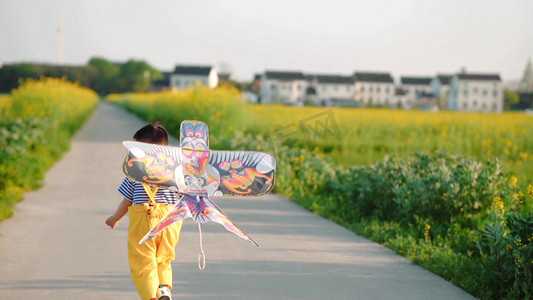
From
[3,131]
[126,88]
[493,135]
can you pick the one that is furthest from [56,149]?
[126,88]

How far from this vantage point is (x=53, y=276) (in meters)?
5.80

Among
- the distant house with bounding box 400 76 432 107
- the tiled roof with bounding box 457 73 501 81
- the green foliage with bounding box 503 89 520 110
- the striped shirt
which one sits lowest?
the striped shirt

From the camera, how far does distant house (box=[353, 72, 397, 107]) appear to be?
125750mm

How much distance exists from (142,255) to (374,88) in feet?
410

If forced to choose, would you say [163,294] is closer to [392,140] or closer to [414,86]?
[392,140]

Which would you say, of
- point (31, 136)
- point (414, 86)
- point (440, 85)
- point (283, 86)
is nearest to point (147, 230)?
point (31, 136)

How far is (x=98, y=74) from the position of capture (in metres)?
116

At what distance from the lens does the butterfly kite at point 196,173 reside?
127 inches

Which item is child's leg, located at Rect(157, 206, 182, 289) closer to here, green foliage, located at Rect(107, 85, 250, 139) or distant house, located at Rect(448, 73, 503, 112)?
green foliage, located at Rect(107, 85, 250, 139)

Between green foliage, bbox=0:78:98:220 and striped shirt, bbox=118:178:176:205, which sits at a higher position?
striped shirt, bbox=118:178:176:205

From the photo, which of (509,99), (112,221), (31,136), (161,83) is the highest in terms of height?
(161,83)

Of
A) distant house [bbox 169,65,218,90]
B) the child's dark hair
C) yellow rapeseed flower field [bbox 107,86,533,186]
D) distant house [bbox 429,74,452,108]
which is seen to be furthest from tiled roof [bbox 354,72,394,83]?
the child's dark hair

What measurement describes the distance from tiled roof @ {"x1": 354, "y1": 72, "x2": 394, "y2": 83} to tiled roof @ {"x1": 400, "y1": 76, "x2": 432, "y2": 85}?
11.4ft

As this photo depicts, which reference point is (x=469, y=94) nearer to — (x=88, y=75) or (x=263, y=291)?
(x=88, y=75)
